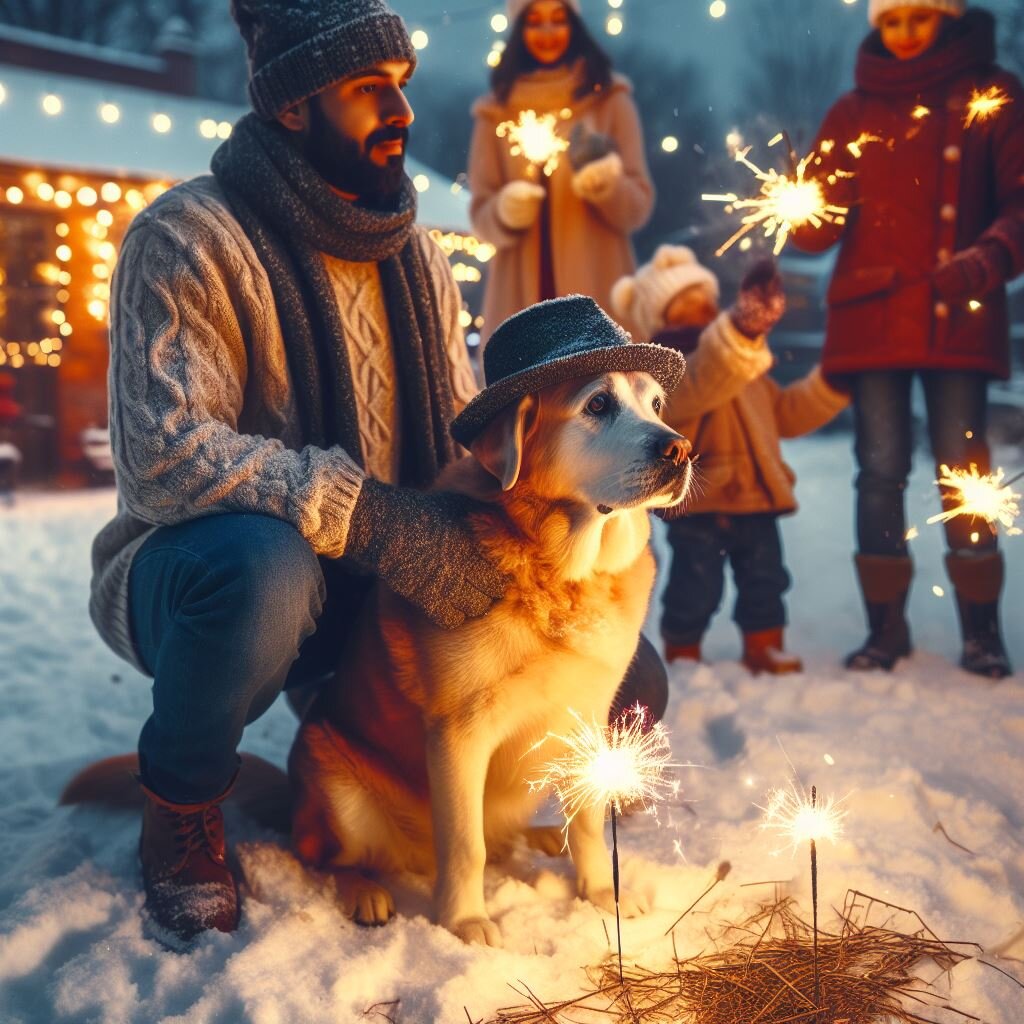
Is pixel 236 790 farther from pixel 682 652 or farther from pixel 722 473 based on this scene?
pixel 722 473

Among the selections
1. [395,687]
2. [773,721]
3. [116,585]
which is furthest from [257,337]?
[773,721]

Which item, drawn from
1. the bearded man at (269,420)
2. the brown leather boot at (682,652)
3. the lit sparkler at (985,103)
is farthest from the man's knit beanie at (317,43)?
the brown leather boot at (682,652)

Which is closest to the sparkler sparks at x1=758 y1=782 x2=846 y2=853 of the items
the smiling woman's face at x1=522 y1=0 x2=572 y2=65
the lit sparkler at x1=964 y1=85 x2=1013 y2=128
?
the lit sparkler at x1=964 y1=85 x2=1013 y2=128

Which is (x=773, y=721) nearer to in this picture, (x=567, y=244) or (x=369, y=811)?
(x=369, y=811)

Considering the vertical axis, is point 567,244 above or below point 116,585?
above

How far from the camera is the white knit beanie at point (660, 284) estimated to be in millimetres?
2953

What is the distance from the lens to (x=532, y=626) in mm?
1615

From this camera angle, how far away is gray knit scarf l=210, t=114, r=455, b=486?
1880mm

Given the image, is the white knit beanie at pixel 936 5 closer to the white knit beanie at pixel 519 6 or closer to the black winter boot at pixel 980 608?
the white knit beanie at pixel 519 6

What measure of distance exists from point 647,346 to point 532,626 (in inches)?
20.0

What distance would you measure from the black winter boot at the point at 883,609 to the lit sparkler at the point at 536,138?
5.49ft

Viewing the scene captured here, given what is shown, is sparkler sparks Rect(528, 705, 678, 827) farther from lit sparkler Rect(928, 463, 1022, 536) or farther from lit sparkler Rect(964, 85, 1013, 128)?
lit sparkler Rect(964, 85, 1013, 128)

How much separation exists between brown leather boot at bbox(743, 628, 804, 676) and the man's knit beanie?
2045 mm

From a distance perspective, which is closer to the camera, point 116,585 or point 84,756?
point 116,585
